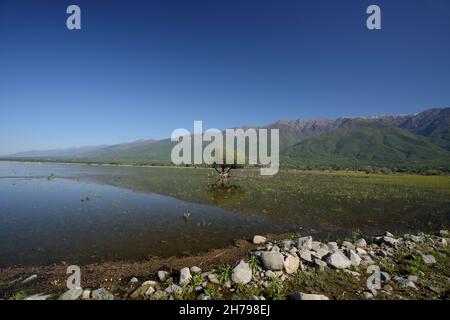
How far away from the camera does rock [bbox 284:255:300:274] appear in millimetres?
8750

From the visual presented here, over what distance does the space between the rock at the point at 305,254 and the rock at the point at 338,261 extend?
0.69 m

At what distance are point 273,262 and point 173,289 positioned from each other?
3593 millimetres

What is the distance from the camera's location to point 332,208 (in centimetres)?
2459

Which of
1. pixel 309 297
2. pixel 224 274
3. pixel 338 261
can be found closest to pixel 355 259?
pixel 338 261

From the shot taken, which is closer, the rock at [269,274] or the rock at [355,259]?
the rock at [269,274]

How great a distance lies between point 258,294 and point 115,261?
677 cm

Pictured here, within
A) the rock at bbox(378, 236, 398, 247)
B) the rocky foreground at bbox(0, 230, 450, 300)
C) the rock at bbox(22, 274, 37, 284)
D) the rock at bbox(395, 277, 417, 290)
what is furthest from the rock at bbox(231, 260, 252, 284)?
the rock at bbox(378, 236, 398, 247)

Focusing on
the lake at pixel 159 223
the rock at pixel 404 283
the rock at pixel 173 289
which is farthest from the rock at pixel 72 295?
the rock at pixel 404 283

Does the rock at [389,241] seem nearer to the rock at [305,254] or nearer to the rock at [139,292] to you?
the rock at [305,254]

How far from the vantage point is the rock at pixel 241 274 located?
8.00m

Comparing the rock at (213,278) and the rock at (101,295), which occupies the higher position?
the rock at (101,295)

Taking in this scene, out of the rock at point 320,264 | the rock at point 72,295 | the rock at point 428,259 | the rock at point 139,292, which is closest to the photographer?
the rock at point 72,295

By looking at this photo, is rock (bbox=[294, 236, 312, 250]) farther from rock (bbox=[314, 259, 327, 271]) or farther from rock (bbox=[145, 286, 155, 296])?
rock (bbox=[145, 286, 155, 296])
